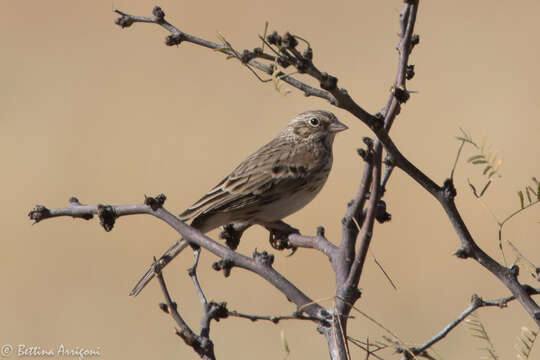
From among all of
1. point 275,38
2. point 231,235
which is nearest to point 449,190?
point 275,38

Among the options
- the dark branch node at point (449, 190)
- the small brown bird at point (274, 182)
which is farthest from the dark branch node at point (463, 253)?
the small brown bird at point (274, 182)

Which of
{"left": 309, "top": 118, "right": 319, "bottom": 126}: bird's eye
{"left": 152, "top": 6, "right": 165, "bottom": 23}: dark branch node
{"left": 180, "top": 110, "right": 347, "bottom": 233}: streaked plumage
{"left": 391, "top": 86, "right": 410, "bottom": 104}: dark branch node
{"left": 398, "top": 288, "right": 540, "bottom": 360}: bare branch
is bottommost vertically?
{"left": 398, "top": 288, "right": 540, "bottom": 360}: bare branch

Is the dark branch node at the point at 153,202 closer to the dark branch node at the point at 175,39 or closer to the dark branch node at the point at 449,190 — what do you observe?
the dark branch node at the point at 175,39

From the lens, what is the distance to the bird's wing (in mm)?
5488

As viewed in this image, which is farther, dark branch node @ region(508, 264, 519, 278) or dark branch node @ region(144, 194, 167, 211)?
dark branch node @ region(144, 194, 167, 211)

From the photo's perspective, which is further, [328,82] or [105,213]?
[105,213]

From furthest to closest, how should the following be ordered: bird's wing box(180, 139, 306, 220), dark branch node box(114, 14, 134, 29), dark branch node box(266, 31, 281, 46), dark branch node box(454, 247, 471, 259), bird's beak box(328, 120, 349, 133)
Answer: bird's beak box(328, 120, 349, 133) < bird's wing box(180, 139, 306, 220) < dark branch node box(114, 14, 134, 29) < dark branch node box(454, 247, 471, 259) < dark branch node box(266, 31, 281, 46)

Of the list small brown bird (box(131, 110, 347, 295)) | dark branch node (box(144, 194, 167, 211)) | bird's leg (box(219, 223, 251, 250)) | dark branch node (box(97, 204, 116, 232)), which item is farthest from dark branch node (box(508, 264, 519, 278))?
small brown bird (box(131, 110, 347, 295))

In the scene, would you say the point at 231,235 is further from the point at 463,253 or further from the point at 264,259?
the point at 463,253

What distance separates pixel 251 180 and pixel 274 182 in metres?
0.15

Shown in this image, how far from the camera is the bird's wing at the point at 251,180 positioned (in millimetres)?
5488

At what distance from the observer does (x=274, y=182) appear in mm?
5902

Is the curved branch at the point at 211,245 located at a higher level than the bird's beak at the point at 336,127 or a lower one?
lower

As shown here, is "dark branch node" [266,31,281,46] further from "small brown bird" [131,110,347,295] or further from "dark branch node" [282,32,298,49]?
→ "small brown bird" [131,110,347,295]
